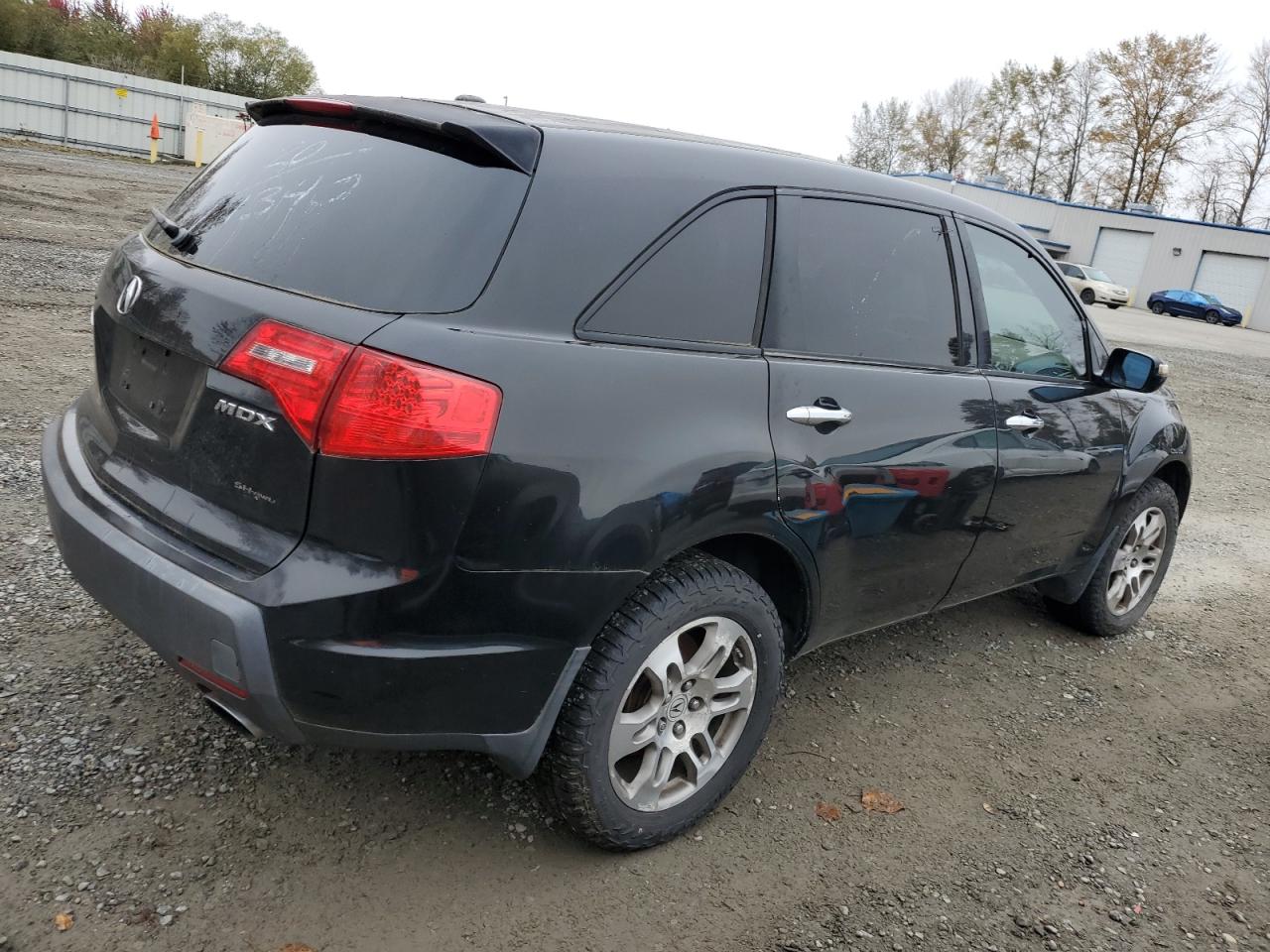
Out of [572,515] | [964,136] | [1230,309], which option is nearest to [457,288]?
[572,515]

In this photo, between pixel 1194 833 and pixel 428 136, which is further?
pixel 1194 833

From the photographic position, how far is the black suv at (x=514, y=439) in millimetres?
2045

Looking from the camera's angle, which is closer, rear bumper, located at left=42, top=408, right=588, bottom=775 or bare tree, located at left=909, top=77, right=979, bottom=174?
rear bumper, located at left=42, top=408, right=588, bottom=775

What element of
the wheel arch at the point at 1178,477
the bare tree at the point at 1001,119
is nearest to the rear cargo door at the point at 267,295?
the wheel arch at the point at 1178,477

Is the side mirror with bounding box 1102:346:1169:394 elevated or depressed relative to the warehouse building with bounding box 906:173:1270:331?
depressed

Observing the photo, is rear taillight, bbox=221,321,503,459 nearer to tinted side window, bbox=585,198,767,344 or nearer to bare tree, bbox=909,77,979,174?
tinted side window, bbox=585,198,767,344

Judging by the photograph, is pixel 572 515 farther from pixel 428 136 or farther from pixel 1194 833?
pixel 1194 833

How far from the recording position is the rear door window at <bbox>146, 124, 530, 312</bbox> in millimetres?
2154

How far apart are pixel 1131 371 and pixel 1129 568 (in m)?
1.02

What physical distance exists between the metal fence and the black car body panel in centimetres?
3061

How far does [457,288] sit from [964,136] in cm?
7037

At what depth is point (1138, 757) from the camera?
349 centimetres

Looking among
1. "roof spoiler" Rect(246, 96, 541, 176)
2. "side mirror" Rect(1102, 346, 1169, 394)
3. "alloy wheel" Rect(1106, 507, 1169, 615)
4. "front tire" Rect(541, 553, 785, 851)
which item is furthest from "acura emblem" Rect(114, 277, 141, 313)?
"alloy wheel" Rect(1106, 507, 1169, 615)

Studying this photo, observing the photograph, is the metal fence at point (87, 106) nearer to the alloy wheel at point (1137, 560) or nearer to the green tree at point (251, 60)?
the green tree at point (251, 60)
